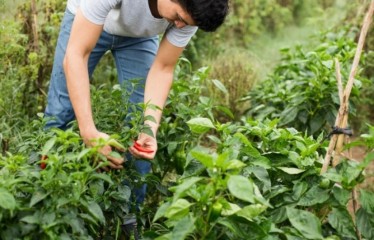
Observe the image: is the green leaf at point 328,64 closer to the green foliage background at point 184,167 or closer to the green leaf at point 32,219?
the green foliage background at point 184,167

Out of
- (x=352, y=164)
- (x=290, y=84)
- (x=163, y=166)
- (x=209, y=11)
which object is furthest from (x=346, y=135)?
(x=290, y=84)

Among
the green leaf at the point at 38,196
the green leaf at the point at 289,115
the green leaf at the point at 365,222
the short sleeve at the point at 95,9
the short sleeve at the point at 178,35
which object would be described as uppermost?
the short sleeve at the point at 95,9

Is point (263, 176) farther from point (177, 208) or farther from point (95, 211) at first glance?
point (95, 211)

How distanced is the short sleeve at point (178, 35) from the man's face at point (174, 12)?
10.8 inches

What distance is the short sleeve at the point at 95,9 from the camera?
2309 millimetres

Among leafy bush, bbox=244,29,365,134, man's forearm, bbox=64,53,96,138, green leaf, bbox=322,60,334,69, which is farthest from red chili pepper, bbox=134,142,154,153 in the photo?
green leaf, bbox=322,60,334,69

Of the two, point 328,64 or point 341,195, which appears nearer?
point 341,195

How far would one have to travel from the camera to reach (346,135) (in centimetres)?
230

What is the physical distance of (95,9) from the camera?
7.57ft

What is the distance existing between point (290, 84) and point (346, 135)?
1.53 metres

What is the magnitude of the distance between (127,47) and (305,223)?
4.12ft

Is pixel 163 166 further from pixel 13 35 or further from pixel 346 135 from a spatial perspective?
pixel 13 35

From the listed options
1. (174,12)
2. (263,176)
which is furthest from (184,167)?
(174,12)

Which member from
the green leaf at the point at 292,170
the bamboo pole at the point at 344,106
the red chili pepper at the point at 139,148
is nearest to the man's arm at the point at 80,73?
the red chili pepper at the point at 139,148
